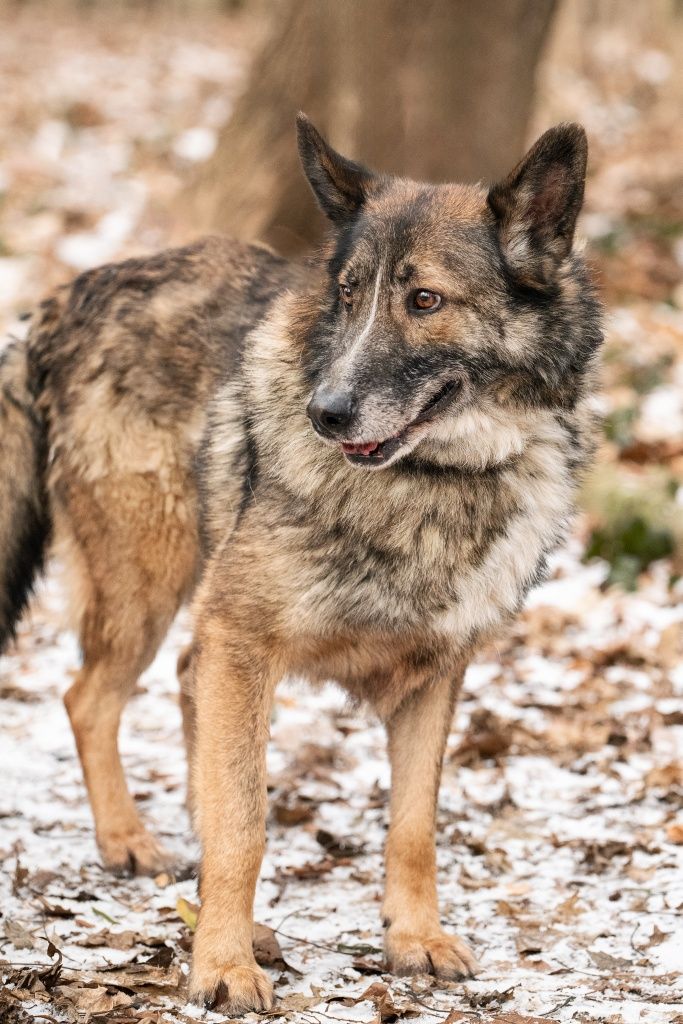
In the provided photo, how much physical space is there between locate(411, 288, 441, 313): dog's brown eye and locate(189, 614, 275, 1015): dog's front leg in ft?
3.74

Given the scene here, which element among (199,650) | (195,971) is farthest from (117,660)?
(195,971)

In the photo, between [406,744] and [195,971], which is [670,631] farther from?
[195,971]

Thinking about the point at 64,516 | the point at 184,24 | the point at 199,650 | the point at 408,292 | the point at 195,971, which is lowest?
the point at 195,971

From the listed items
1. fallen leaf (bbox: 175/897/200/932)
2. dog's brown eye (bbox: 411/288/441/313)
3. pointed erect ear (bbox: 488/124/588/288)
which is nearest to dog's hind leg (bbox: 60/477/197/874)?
fallen leaf (bbox: 175/897/200/932)

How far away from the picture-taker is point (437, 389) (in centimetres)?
355

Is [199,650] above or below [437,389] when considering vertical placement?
below

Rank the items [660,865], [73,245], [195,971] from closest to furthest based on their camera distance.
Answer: [195,971]
[660,865]
[73,245]

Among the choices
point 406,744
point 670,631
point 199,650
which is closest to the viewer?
point 199,650

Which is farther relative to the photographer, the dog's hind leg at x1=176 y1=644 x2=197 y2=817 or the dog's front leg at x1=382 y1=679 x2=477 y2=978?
the dog's hind leg at x1=176 y1=644 x2=197 y2=817

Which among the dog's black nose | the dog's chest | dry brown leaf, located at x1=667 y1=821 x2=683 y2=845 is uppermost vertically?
the dog's black nose

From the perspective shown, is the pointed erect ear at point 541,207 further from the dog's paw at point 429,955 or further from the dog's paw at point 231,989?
the dog's paw at point 231,989

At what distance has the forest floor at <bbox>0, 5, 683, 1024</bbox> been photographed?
3553 millimetres

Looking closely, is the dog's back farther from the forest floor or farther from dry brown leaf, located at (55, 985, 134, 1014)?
dry brown leaf, located at (55, 985, 134, 1014)

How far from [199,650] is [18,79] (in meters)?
16.1
